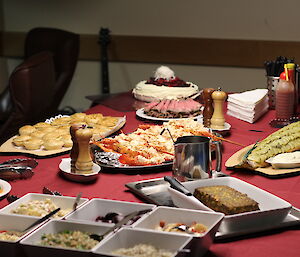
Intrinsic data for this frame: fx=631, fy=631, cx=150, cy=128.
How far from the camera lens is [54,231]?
5.25ft

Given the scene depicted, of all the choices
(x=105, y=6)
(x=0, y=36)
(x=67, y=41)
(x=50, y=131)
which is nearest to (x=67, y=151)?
(x=50, y=131)

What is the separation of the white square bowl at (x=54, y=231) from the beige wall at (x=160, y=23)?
3736 millimetres

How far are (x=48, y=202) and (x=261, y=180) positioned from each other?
783mm

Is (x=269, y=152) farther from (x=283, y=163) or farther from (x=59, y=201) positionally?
(x=59, y=201)

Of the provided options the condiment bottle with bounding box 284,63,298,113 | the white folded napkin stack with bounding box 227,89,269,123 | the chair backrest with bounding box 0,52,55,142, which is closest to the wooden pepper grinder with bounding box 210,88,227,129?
the white folded napkin stack with bounding box 227,89,269,123

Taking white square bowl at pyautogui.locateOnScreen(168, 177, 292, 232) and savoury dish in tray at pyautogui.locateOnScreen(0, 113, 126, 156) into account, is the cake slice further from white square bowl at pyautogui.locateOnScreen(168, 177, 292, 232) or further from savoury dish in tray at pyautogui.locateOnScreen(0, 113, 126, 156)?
savoury dish in tray at pyautogui.locateOnScreen(0, 113, 126, 156)

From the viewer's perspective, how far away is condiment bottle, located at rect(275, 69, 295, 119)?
2.97m

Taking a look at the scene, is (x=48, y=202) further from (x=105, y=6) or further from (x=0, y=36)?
(x=0, y=36)

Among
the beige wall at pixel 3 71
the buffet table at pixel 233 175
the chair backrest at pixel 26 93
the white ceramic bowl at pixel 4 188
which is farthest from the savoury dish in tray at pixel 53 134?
the beige wall at pixel 3 71

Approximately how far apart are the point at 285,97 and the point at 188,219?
1.48 m

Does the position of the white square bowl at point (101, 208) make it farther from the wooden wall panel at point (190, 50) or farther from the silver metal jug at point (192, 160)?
the wooden wall panel at point (190, 50)

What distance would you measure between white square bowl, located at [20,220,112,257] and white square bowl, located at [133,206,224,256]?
0.11m

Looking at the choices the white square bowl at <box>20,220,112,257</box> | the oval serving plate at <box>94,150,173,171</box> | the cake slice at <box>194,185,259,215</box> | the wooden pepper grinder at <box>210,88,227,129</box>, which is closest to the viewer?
the white square bowl at <box>20,220,112,257</box>

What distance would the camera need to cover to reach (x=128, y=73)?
5.77 meters
